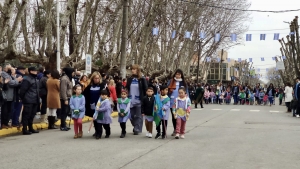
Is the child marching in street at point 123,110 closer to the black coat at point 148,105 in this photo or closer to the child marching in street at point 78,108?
the black coat at point 148,105

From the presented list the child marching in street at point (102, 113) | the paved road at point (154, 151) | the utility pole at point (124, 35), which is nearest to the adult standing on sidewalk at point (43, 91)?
the paved road at point (154, 151)

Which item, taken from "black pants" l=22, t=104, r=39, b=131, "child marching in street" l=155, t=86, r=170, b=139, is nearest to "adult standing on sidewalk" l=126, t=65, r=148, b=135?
"child marching in street" l=155, t=86, r=170, b=139

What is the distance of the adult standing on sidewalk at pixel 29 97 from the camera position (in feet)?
34.8

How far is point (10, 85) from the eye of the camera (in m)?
10.8

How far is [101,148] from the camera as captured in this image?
8375mm

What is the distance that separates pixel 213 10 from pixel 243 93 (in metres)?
8.84

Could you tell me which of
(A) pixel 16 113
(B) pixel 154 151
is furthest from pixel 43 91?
(B) pixel 154 151

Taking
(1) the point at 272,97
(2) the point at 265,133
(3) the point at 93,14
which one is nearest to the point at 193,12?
(1) the point at 272,97

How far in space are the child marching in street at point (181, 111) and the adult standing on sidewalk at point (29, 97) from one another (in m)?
3.70

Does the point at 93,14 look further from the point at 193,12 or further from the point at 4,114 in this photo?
the point at 193,12

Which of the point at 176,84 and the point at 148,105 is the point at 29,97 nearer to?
the point at 148,105

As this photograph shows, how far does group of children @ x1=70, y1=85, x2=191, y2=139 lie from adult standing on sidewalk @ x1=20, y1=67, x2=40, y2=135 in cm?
125

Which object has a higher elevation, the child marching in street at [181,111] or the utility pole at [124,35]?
the utility pole at [124,35]

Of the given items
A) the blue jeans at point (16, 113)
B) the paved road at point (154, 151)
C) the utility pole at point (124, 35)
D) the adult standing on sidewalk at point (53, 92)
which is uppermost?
the utility pole at point (124, 35)
